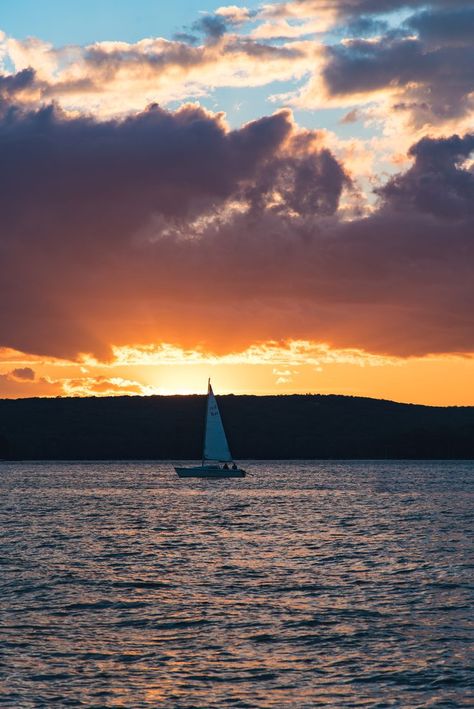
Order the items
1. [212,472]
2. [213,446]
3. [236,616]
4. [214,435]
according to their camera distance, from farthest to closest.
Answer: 1. [212,472]
2. [213,446]
3. [214,435]
4. [236,616]

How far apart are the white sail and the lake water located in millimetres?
75473

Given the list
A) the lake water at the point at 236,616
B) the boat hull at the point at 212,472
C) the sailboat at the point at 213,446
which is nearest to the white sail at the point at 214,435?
the sailboat at the point at 213,446

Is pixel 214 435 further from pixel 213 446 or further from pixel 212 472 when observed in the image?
pixel 212 472

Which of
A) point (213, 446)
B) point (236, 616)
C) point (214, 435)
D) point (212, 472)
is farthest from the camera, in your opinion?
point (212, 472)

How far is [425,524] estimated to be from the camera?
284 feet

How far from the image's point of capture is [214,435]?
161750 millimetres

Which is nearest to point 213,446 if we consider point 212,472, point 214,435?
point 214,435

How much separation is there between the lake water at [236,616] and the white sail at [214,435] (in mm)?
75473

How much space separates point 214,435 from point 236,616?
124m

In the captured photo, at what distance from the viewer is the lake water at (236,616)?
2675 centimetres

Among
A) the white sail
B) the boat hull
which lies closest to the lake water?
the white sail

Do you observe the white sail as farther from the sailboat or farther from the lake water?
the lake water

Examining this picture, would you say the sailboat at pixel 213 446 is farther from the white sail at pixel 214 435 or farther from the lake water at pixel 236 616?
the lake water at pixel 236 616

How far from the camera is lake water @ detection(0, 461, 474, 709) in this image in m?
26.8
